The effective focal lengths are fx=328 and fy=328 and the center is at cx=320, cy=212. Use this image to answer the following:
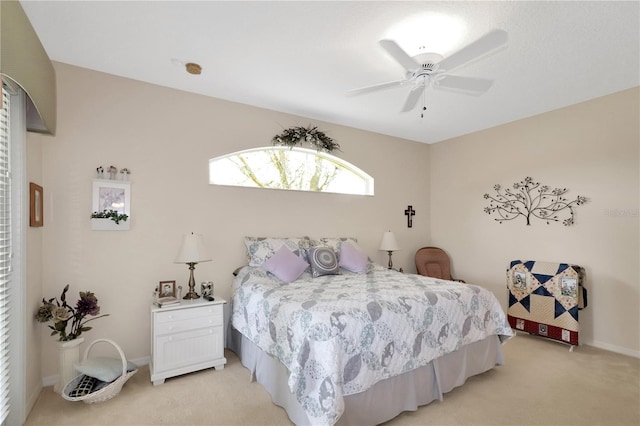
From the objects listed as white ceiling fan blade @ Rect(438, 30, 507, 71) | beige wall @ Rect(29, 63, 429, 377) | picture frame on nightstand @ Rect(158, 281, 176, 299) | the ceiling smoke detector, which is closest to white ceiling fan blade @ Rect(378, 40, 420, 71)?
white ceiling fan blade @ Rect(438, 30, 507, 71)

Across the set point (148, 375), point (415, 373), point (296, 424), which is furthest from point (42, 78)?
point (415, 373)

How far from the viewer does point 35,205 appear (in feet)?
8.13

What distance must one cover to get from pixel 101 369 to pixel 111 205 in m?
1.38

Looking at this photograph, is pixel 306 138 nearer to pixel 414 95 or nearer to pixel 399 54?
pixel 414 95

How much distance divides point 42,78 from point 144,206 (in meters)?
1.30

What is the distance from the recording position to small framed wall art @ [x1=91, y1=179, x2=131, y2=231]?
116 inches

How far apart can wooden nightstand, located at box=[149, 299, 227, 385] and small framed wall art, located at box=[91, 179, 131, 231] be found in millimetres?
852

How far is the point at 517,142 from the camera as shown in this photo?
430 cm

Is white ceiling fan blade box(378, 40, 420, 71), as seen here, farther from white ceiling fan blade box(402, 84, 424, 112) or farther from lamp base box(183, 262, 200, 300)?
lamp base box(183, 262, 200, 300)

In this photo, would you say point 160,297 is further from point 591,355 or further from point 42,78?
point 591,355

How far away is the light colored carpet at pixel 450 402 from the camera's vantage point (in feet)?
7.30

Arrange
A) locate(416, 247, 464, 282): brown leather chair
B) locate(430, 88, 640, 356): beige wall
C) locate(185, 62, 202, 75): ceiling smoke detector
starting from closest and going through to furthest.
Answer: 1. locate(185, 62, 202, 75): ceiling smoke detector
2. locate(430, 88, 640, 356): beige wall
3. locate(416, 247, 464, 282): brown leather chair

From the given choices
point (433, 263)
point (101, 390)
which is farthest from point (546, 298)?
point (101, 390)

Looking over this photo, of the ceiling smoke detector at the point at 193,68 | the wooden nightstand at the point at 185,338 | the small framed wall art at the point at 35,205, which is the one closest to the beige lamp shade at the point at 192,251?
the wooden nightstand at the point at 185,338
